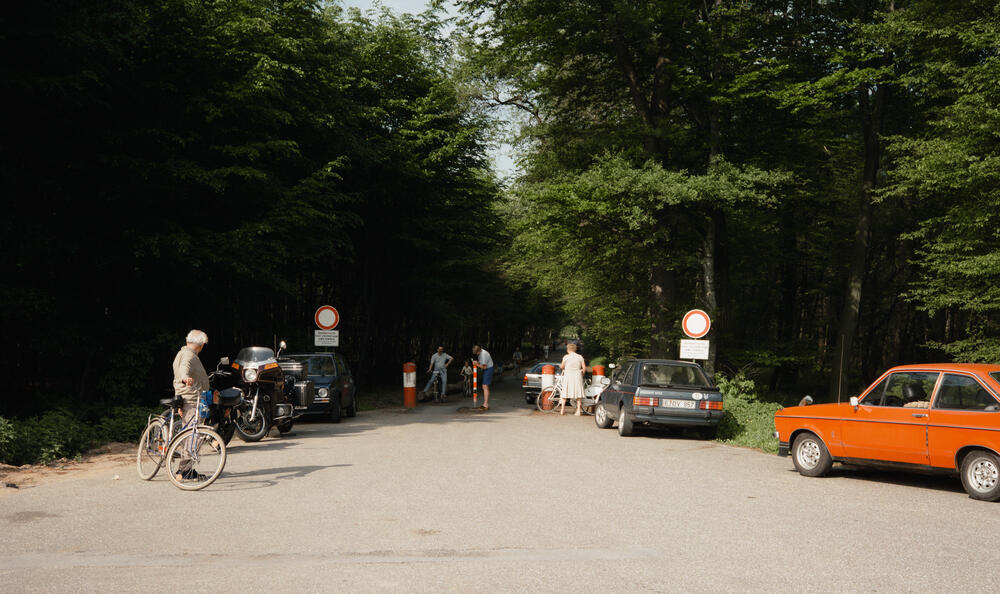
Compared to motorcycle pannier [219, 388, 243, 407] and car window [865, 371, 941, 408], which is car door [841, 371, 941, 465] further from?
motorcycle pannier [219, 388, 243, 407]

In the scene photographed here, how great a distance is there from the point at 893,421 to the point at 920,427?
0.35 metres

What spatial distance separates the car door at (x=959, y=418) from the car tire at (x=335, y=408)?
13051 millimetres

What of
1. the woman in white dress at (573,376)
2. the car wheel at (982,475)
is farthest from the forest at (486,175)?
the car wheel at (982,475)

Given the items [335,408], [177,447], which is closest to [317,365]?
[335,408]

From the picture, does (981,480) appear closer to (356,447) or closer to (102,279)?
(356,447)

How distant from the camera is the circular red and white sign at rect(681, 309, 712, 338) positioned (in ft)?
58.4

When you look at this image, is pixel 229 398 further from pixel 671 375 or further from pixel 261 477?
pixel 671 375

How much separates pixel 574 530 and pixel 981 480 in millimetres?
5296

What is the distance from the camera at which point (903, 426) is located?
9875 millimetres

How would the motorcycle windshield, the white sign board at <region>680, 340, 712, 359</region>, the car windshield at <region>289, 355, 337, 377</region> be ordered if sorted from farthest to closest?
the car windshield at <region>289, 355, 337, 377</region> → the white sign board at <region>680, 340, 712, 359</region> → the motorcycle windshield

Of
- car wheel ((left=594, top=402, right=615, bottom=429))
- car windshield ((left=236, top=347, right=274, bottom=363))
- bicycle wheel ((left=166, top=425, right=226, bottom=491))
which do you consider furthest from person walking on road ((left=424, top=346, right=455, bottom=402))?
bicycle wheel ((left=166, top=425, right=226, bottom=491))

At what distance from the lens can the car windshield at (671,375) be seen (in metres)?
16.2

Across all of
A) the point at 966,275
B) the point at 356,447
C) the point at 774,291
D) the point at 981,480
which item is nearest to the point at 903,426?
the point at 981,480

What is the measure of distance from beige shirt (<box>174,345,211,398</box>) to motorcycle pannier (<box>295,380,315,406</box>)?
7190 millimetres
